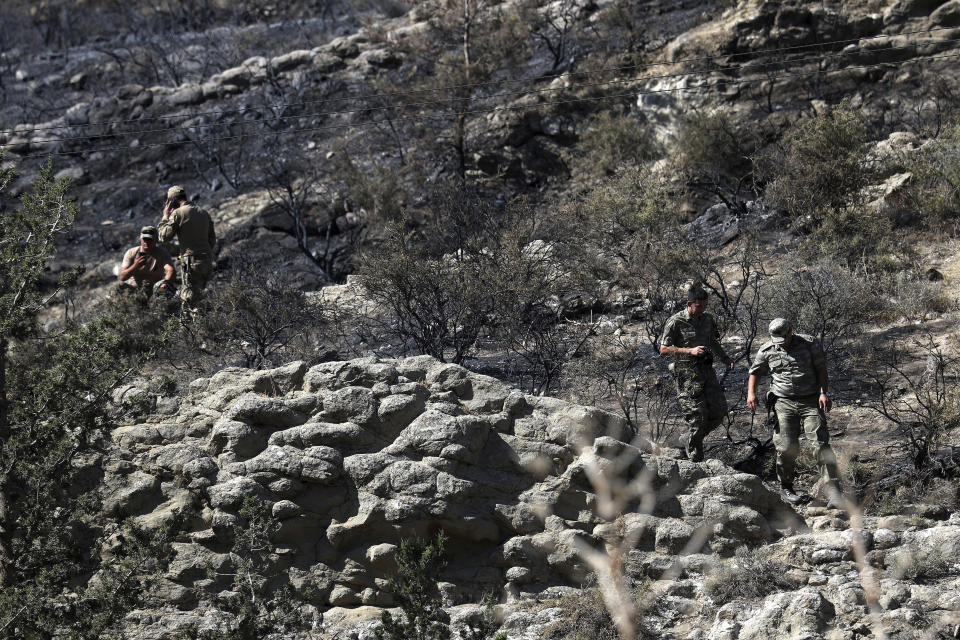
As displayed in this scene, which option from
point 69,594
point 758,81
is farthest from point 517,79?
point 69,594

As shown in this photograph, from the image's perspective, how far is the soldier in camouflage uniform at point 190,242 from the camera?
34.6 ft

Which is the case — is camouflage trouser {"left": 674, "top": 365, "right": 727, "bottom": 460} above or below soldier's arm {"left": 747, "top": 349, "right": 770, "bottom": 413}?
below

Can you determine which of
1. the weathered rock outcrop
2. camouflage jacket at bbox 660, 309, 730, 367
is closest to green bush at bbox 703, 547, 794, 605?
the weathered rock outcrop

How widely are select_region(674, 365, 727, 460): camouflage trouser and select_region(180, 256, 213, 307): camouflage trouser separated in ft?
18.8

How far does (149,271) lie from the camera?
10672 millimetres

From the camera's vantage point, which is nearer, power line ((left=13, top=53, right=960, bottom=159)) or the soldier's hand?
the soldier's hand

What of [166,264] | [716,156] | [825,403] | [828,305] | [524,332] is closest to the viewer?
[825,403]

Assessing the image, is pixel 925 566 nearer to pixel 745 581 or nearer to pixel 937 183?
pixel 745 581

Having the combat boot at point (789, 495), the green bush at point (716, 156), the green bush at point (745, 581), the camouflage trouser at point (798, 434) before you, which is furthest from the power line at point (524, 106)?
the green bush at point (745, 581)

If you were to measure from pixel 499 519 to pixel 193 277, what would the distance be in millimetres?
6018

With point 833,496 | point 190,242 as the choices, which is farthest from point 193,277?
point 833,496

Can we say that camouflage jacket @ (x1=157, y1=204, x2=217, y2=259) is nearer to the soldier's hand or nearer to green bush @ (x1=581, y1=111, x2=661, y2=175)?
the soldier's hand

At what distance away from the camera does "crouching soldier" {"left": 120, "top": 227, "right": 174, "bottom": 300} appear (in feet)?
34.7

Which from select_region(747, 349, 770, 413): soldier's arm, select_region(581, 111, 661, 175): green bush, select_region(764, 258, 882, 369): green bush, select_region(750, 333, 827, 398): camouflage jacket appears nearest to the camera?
select_region(750, 333, 827, 398): camouflage jacket
